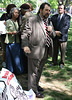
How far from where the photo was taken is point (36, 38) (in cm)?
284

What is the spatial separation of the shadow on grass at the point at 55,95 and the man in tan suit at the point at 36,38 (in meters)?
0.63

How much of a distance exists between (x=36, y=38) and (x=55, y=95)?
1.44m

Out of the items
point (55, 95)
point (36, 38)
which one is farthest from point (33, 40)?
point (55, 95)

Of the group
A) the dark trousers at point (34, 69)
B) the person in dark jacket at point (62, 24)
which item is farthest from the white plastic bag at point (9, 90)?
the person in dark jacket at point (62, 24)

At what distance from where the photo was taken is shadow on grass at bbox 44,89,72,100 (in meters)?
3.39

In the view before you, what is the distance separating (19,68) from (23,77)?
0.28 meters

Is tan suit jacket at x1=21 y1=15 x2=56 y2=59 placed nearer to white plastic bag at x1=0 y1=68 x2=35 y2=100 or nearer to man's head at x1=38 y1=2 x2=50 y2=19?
man's head at x1=38 y1=2 x2=50 y2=19

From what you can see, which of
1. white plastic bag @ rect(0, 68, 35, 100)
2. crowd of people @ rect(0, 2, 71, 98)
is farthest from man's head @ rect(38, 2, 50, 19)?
white plastic bag @ rect(0, 68, 35, 100)

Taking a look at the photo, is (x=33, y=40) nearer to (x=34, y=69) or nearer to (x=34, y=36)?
(x=34, y=36)

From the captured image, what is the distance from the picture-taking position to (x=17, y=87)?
9.32 feet

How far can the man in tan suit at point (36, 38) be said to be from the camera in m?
2.81

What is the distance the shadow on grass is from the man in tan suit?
63 cm

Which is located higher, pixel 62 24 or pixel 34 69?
pixel 62 24

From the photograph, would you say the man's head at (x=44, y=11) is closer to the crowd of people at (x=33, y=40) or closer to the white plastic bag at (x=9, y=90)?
the crowd of people at (x=33, y=40)
